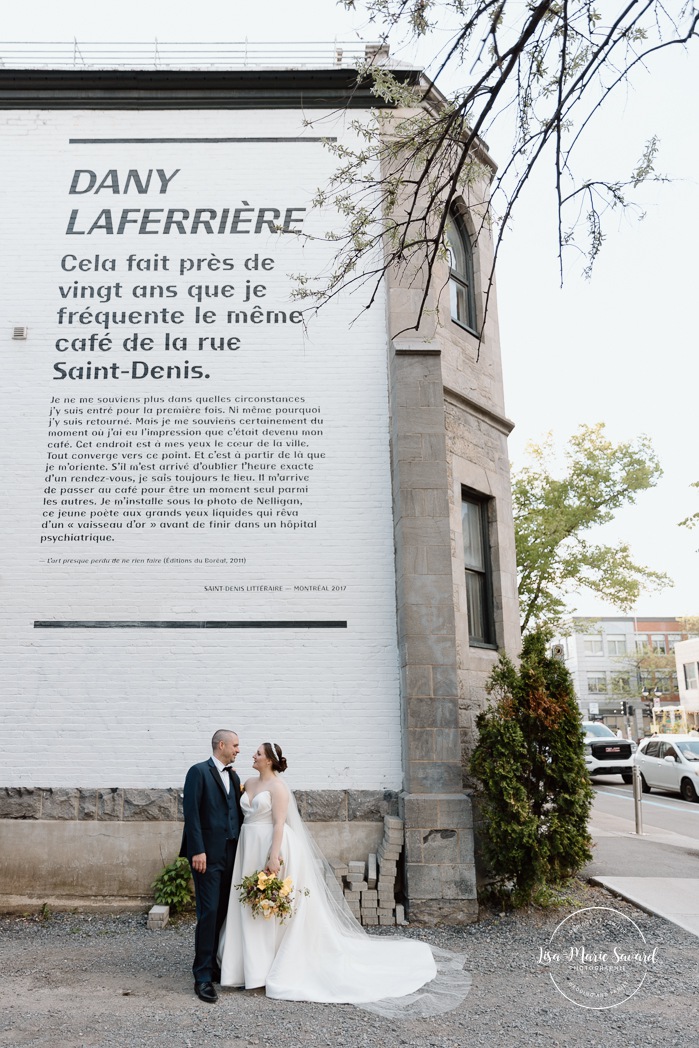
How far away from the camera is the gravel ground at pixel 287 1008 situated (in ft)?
16.3

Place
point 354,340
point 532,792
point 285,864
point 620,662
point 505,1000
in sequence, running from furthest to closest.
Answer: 1. point 620,662
2. point 354,340
3. point 532,792
4. point 285,864
5. point 505,1000

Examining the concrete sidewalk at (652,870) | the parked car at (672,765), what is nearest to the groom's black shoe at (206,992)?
the concrete sidewalk at (652,870)

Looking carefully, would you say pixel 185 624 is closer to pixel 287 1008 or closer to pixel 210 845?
pixel 210 845

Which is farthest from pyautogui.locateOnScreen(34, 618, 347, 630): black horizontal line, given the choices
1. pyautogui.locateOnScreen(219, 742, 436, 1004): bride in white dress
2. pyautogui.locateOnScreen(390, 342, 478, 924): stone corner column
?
pyautogui.locateOnScreen(219, 742, 436, 1004): bride in white dress

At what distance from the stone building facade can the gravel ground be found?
1.10 metres

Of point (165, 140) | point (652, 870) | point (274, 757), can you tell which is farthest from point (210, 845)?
point (165, 140)

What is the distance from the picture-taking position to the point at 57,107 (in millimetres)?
10578

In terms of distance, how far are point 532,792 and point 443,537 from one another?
2.70 meters

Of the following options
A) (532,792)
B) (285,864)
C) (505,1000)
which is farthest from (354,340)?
(505,1000)

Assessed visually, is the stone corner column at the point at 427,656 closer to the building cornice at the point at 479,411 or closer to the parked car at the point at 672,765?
the building cornice at the point at 479,411

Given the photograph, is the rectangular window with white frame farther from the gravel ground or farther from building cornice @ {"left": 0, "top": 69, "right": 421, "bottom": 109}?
building cornice @ {"left": 0, "top": 69, "right": 421, "bottom": 109}

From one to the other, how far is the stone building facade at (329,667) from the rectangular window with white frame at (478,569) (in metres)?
0.04

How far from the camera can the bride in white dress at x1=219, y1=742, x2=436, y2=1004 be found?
5742 millimetres

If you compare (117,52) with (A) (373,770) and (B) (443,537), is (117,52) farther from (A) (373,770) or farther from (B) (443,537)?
(A) (373,770)
